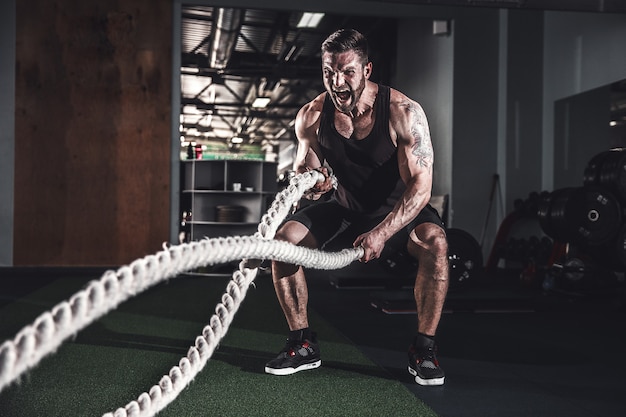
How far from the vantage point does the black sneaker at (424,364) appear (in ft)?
6.86

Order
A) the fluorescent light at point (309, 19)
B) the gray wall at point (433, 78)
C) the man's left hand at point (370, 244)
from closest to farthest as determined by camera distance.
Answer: the man's left hand at point (370, 244)
the gray wall at point (433, 78)
the fluorescent light at point (309, 19)

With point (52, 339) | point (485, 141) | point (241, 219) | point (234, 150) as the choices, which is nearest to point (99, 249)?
point (241, 219)

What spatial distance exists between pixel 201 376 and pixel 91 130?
4.38 m

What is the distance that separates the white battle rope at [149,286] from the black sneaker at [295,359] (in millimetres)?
786

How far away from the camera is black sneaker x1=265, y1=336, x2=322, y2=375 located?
2213 mm

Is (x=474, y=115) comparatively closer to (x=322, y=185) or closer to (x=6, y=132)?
(x=6, y=132)

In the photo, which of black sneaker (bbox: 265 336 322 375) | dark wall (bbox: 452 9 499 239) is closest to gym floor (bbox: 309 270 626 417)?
black sneaker (bbox: 265 336 322 375)

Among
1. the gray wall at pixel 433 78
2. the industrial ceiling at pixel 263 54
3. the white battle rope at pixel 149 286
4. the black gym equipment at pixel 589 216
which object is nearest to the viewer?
the white battle rope at pixel 149 286

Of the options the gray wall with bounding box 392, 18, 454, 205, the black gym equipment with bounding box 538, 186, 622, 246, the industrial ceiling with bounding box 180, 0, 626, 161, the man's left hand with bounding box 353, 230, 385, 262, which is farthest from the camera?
the industrial ceiling with bounding box 180, 0, 626, 161

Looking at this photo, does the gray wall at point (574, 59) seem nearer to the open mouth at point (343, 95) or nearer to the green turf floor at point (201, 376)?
the green turf floor at point (201, 376)

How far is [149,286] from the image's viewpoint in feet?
2.68

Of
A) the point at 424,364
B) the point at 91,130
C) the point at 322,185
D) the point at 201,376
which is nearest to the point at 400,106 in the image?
the point at 322,185

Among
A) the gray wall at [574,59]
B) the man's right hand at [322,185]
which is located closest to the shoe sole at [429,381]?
the man's right hand at [322,185]

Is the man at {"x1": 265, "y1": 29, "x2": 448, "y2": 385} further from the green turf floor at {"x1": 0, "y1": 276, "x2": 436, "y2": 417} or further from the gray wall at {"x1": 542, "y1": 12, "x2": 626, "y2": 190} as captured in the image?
the gray wall at {"x1": 542, "y1": 12, "x2": 626, "y2": 190}
